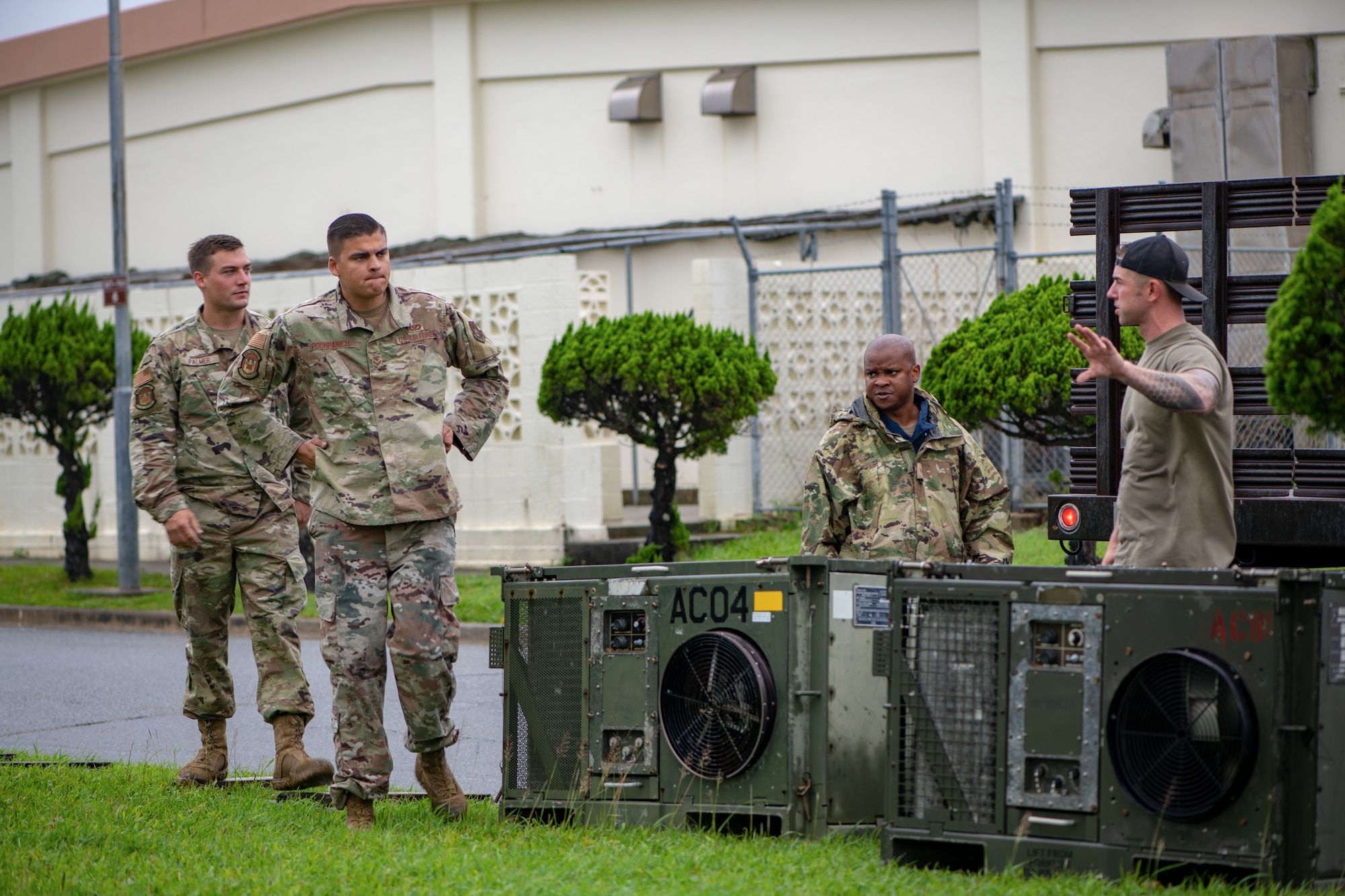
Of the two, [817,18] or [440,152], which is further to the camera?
[440,152]

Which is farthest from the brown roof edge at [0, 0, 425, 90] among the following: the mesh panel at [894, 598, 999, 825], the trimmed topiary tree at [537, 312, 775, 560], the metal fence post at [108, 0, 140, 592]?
the mesh panel at [894, 598, 999, 825]

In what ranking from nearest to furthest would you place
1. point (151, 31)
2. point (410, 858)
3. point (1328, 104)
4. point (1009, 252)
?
point (410, 858)
point (1009, 252)
point (1328, 104)
point (151, 31)

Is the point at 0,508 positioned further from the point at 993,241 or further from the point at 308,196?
the point at 993,241

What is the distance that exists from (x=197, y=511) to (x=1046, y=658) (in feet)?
12.2

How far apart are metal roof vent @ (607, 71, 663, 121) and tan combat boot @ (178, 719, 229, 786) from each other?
48.7 feet

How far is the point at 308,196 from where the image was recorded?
74.0 feet

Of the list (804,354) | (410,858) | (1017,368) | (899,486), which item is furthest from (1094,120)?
(410,858)

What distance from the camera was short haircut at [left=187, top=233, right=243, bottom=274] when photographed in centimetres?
644

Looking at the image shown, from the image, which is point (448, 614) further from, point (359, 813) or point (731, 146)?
point (731, 146)

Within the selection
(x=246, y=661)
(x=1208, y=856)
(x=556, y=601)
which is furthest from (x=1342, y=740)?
(x=246, y=661)

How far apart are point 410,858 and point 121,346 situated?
11.4 m

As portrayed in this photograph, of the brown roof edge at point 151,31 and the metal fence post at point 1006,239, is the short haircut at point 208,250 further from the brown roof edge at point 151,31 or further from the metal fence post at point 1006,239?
the brown roof edge at point 151,31

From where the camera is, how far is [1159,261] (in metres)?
4.83

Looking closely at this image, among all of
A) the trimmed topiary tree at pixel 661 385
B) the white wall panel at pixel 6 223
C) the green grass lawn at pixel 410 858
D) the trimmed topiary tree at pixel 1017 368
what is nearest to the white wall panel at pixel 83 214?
the white wall panel at pixel 6 223
